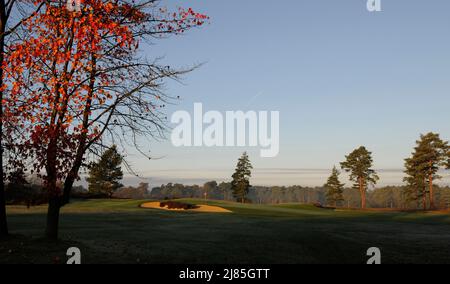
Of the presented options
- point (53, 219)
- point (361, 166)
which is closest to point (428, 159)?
point (361, 166)

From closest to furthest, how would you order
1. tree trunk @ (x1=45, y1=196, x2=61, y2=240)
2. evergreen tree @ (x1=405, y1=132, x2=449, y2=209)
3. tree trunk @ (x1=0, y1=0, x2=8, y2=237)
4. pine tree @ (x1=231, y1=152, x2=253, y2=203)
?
tree trunk @ (x1=0, y1=0, x2=8, y2=237)
tree trunk @ (x1=45, y1=196, x2=61, y2=240)
evergreen tree @ (x1=405, y1=132, x2=449, y2=209)
pine tree @ (x1=231, y1=152, x2=253, y2=203)

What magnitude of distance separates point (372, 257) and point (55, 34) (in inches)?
594

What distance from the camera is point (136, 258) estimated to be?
12.9 m

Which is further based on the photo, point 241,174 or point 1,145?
point 241,174

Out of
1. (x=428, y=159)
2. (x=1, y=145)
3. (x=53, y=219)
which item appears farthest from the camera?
(x=428, y=159)

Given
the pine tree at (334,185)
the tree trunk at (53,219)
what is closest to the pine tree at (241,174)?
the pine tree at (334,185)

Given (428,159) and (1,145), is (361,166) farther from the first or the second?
(1,145)

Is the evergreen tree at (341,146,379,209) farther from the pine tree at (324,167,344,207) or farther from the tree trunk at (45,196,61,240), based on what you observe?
the tree trunk at (45,196,61,240)

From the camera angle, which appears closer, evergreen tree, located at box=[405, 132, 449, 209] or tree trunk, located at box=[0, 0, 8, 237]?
tree trunk, located at box=[0, 0, 8, 237]

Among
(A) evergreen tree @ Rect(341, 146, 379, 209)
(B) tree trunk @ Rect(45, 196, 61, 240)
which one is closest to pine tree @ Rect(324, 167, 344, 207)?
(A) evergreen tree @ Rect(341, 146, 379, 209)

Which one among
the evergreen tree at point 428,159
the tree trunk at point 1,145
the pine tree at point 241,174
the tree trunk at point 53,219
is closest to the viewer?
the tree trunk at point 1,145

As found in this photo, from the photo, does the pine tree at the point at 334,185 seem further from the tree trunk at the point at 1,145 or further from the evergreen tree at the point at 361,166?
the tree trunk at the point at 1,145
